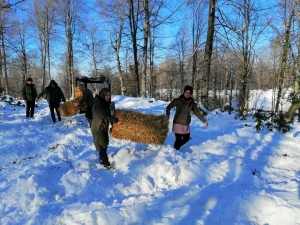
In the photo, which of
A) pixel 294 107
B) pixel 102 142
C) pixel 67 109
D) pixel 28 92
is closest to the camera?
pixel 294 107

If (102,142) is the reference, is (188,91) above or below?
above

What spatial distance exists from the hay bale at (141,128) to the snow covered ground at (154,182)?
0.33 m

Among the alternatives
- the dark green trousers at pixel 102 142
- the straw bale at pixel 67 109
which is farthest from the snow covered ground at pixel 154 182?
the straw bale at pixel 67 109

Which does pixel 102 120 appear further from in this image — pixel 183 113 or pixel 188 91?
pixel 188 91

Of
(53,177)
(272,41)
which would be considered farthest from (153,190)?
(272,41)

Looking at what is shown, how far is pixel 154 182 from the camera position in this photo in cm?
440

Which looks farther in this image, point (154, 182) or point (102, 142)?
point (102, 142)

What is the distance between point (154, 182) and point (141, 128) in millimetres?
1533

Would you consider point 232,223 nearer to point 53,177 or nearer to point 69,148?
point 53,177

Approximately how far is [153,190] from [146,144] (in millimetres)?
1938

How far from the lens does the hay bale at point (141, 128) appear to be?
18.5ft

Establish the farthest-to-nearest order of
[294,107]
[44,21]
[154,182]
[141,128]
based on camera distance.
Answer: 1. [44,21]
2. [141,128]
3. [154,182]
4. [294,107]

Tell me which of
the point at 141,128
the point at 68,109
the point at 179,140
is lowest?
the point at 179,140

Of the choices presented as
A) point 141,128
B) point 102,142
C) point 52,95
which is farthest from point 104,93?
point 52,95
